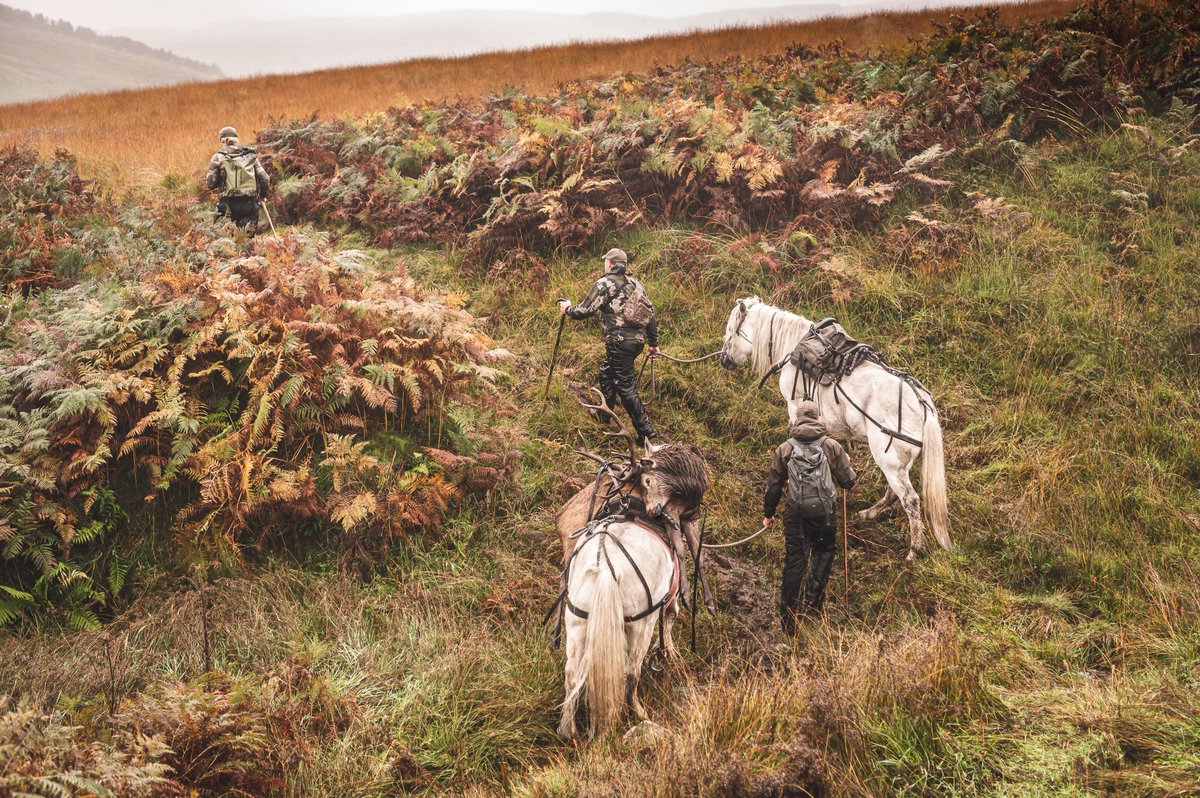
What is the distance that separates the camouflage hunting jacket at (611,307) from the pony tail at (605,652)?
13.5ft

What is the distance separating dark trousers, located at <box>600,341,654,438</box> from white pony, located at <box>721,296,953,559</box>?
5.83ft

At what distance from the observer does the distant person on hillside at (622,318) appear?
7.82 meters

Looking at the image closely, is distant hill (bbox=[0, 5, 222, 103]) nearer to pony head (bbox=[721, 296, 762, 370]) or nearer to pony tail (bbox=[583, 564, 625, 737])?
pony head (bbox=[721, 296, 762, 370])

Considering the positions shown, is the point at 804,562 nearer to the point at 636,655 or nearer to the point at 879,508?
the point at 879,508

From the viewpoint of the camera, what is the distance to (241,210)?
10.8 metres

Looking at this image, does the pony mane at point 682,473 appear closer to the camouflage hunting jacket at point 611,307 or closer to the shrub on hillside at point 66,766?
the camouflage hunting jacket at point 611,307

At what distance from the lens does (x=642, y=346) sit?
26.2ft

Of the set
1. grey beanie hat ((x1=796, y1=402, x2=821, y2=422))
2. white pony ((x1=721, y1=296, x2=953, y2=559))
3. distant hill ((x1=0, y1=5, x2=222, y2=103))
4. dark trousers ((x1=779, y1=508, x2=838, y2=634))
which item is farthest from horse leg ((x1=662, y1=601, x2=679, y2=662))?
distant hill ((x1=0, y1=5, x2=222, y2=103))

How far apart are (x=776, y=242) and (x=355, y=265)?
627cm

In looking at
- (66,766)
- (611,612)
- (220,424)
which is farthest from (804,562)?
(220,424)

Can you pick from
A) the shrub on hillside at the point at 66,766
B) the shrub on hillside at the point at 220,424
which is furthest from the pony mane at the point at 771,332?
the shrub on hillside at the point at 66,766

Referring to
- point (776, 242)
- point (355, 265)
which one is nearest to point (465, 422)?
point (355, 265)

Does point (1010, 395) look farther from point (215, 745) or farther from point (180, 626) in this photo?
point (180, 626)

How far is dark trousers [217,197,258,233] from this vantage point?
10734mm
